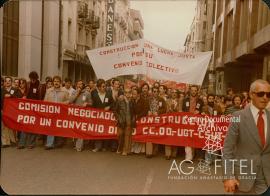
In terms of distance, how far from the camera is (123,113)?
536 cm

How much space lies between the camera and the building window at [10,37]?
4.21m

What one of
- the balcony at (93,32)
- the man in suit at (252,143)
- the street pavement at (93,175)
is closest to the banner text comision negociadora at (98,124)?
the street pavement at (93,175)

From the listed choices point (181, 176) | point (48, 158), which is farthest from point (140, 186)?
point (48, 158)

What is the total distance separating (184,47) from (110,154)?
124cm

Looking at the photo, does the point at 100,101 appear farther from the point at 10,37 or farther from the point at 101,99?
the point at 10,37

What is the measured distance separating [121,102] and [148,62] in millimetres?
752

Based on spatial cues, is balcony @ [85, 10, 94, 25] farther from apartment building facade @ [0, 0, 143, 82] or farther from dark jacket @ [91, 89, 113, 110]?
dark jacket @ [91, 89, 113, 110]

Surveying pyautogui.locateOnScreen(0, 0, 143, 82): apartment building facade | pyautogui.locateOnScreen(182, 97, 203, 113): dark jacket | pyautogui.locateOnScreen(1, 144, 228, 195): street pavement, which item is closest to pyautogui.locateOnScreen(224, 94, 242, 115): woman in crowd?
pyautogui.locateOnScreen(182, 97, 203, 113): dark jacket

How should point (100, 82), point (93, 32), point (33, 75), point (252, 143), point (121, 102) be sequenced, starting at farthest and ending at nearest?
point (121, 102) < point (100, 82) < point (33, 75) < point (93, 32) < point (252, 143)

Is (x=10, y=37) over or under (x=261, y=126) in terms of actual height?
over

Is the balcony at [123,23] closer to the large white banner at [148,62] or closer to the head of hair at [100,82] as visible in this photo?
the large white banner at [148,62]

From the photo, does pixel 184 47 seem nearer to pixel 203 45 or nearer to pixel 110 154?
pixel 203 45

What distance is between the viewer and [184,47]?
4227mm

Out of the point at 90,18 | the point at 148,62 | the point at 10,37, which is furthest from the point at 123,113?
the point at 10,37
